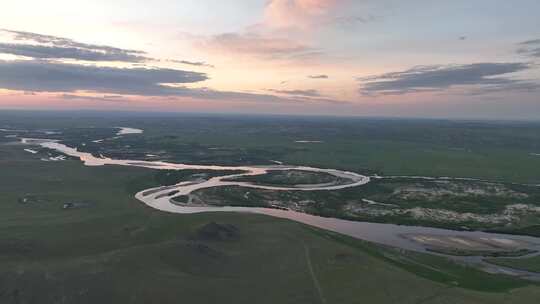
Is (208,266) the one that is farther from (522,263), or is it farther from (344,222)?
(522,263)

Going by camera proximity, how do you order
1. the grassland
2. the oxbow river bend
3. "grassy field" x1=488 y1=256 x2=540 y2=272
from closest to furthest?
"grassy field" x1=488 y1=256 x2=540 y2=272
the oxbow river bend
the grassland

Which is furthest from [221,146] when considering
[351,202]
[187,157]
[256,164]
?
[351,202]

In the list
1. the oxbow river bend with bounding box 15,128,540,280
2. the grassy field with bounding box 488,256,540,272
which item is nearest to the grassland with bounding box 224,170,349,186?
the oxbow river bend with bounding box 15,128,540,280

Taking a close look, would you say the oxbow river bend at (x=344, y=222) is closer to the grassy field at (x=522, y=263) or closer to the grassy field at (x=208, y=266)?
the grassy field at (x=522, y=263)

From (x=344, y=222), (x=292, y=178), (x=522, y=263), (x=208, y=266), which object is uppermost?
(x=292, y=178)

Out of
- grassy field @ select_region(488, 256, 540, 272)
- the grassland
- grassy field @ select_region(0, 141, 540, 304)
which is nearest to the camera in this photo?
grassy field @ select_region(0, 141, 540, 304)

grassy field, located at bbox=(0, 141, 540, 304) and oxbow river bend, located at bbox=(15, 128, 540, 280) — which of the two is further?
oxbow river bend, located at bbox=(15, 128, 540, 280)

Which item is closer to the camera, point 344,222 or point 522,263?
point 522,263

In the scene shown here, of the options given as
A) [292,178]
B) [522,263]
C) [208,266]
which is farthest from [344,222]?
[292,178]

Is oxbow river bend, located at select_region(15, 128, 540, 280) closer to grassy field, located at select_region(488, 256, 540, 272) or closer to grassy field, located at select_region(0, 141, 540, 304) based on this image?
grassy field, located at select_region(488, 256, 540, 272)
